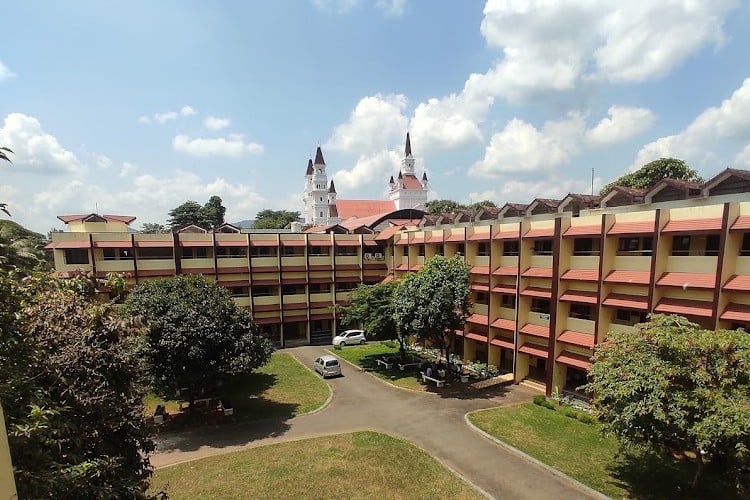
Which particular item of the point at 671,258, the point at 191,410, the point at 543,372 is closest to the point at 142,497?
the point at 191,410

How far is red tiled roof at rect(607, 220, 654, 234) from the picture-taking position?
1934 cm

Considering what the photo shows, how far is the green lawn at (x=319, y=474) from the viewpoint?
47.8 ft

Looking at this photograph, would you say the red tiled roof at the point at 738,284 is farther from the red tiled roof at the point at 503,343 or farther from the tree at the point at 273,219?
the tree at the point at 273,219

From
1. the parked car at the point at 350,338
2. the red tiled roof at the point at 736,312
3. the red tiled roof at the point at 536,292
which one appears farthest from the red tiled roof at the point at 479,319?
the red tiled roof at the point at 736,312

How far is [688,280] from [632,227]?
11.6ft

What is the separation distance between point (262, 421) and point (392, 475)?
28.5ft

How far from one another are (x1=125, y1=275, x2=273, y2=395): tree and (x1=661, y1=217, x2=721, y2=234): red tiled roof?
22023mm

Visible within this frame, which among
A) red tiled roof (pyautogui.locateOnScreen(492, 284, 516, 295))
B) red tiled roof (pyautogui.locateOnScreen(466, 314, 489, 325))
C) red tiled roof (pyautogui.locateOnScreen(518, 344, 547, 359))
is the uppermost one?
red tiled roof (pyautogui.locateOnScreen(492, 284, 516, 295))

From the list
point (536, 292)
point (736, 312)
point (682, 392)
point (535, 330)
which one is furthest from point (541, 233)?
point (682, 392)

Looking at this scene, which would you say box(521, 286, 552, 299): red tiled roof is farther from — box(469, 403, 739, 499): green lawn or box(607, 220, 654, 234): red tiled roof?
box(469, 403, 739, 499): green lawn

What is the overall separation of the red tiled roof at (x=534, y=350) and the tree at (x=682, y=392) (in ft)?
32.4

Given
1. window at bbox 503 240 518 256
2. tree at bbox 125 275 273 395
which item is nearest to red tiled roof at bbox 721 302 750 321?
window at bbox 503 240 518 256

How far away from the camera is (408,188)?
97.0 m

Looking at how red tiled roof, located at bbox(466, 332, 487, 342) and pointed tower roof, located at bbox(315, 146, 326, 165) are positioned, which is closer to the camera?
red tiled roof, located at bbox(466, 332, 487, 342)
